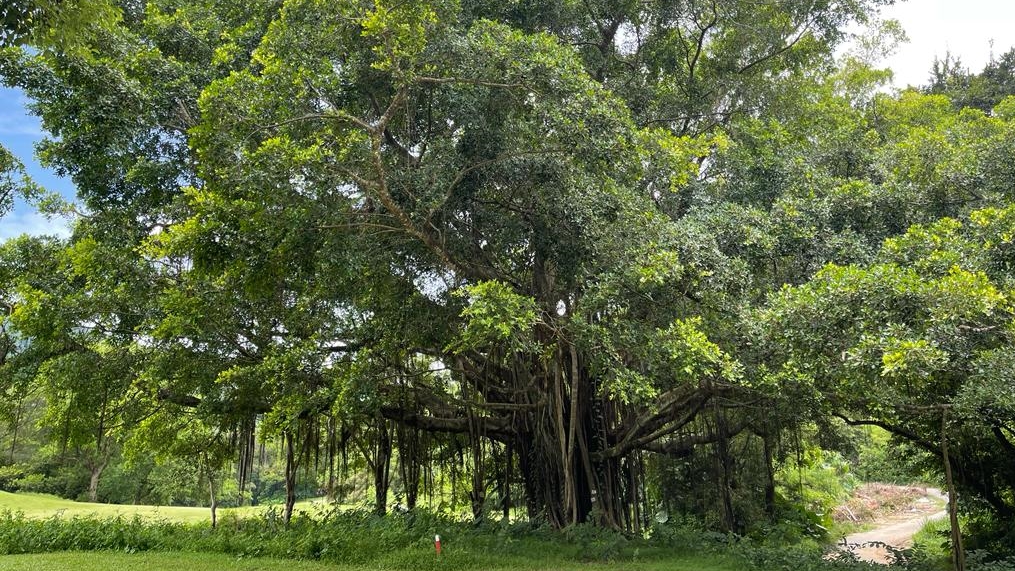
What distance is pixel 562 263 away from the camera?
5.90m

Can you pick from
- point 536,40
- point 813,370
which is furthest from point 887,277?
point 536,40

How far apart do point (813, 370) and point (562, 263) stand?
2263 millimetres

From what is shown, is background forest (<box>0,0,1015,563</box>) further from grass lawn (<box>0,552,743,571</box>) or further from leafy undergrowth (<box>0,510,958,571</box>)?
grass lawn (<box>0,552,743,571</box>)

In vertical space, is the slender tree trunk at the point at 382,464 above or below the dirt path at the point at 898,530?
above

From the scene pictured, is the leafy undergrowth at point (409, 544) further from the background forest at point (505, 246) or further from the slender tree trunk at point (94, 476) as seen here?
the slender tree trunk at point (94, 476)

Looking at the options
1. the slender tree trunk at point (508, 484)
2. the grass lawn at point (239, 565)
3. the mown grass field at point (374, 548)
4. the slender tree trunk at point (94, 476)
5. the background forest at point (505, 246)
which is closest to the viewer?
the background forest at point (505, 246)

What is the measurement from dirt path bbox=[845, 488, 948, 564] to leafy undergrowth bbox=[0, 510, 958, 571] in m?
5.10

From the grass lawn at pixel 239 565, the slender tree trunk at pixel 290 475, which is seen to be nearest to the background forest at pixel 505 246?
the slender tree trunk at pixel 290 475

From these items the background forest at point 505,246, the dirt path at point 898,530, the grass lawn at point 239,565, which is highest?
the background forest at point 505,246

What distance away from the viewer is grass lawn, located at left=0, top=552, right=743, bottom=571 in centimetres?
584

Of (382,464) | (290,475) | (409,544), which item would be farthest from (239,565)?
(382,464)

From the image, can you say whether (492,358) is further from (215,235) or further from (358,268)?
(215,235)

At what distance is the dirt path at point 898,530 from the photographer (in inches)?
448

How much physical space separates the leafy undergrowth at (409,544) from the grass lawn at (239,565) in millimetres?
19
